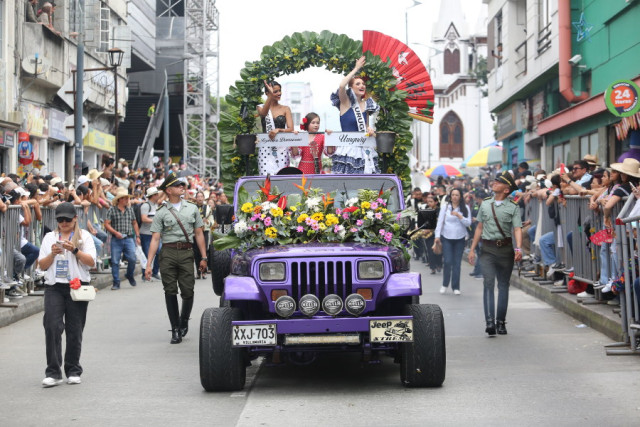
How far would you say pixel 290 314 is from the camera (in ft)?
28.2

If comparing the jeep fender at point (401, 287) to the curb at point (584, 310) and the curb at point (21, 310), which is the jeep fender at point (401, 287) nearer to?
the curb at point (584, 310)

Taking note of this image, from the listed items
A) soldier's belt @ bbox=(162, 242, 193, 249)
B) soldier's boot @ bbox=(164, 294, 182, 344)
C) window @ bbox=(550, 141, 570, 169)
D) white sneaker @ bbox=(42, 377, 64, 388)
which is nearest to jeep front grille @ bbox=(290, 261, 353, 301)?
white sneaker @ bbox=(42, 377, 64, 388)

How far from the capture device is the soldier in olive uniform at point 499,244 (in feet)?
41.2

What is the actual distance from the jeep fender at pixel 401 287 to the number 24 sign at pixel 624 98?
29.5ft

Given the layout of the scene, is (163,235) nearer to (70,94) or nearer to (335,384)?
(335,384)

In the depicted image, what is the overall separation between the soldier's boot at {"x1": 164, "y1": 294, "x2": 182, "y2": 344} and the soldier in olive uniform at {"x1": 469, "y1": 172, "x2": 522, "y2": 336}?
3649mm

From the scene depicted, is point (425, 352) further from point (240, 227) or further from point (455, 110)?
point (455, 110)

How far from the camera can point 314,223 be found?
30.6ft

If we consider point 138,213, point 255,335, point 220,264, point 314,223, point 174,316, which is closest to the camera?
point 255,335

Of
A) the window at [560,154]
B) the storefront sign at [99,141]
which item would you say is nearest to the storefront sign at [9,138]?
the storefront sign at [99,141]

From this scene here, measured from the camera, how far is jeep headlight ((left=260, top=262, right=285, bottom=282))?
28.6 feet

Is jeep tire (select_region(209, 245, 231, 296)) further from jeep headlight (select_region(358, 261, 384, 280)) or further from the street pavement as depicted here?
Answer: jeep headlight (select_region(358, 261, 384, 280))

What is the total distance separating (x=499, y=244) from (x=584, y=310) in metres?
1.84

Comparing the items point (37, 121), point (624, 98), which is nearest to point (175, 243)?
point (624, 98)
